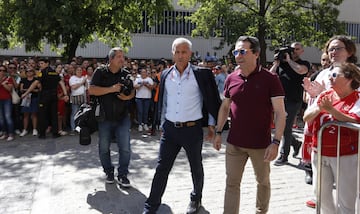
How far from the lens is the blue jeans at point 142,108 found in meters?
9.99

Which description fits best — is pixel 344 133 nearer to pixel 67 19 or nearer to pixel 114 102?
pixel 114 102

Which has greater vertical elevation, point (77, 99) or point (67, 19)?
point (67, 19)

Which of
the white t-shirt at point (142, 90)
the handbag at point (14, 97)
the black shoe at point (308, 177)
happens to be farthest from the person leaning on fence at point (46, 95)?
the black shoe at point (308, 177)

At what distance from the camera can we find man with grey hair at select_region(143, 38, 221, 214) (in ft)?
13.5

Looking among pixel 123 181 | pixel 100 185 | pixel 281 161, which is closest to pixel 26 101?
pixel 100 185

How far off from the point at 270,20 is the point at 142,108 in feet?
40.8

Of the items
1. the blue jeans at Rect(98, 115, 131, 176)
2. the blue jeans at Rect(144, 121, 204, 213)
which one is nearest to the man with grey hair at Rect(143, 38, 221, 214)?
the blue jeans at Rect(144, 121, 204, 213)

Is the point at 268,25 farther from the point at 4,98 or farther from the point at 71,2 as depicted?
the point at 4,98

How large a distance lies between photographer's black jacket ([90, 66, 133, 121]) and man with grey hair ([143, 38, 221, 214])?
104 cm

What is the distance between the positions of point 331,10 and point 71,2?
14.1 m

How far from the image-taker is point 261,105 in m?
3.51

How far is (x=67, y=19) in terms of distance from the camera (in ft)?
50.5

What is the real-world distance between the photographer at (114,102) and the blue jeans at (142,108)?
15.3 feet

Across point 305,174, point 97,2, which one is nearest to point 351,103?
point 305,174
